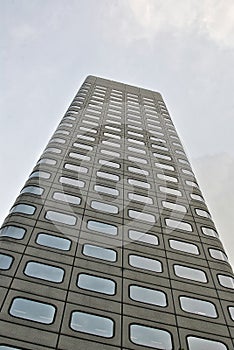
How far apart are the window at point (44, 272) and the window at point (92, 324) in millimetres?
2130

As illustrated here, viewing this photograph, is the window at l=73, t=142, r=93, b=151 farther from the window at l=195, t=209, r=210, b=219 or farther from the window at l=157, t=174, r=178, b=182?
the window at l=195, t=209, r=210, b=219

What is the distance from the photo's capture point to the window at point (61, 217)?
21875 mm

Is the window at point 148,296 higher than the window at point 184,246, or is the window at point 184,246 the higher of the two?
the window at point 184,246

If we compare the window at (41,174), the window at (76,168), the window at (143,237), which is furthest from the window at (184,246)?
the window at (41,174)

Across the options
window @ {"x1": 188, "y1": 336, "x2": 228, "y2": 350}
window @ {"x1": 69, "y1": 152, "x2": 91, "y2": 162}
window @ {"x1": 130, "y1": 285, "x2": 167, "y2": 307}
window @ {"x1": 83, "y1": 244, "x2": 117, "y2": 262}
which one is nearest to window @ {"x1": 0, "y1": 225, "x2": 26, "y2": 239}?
window @ {"x1": 83, "y1": 244, "x2": 117, "y2": 262}

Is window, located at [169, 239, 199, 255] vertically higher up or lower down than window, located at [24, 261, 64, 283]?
higher up

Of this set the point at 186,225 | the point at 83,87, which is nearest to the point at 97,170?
the point at 186,225

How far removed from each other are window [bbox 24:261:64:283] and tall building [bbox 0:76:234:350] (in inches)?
1.8

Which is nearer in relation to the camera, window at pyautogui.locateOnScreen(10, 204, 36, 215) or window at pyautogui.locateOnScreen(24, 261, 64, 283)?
window at pyautogui.locateOnScreen(24, 261, 64, 283)

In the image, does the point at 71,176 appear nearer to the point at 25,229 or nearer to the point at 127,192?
the point at 127,192

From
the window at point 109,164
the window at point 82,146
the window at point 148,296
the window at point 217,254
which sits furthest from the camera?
the window at point 82,146

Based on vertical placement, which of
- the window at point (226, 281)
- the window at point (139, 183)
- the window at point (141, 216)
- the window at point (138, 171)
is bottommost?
the window at point (226, 281)

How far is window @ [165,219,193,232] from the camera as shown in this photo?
24605 mm

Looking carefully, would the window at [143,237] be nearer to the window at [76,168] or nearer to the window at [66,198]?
the window at [66,198]
